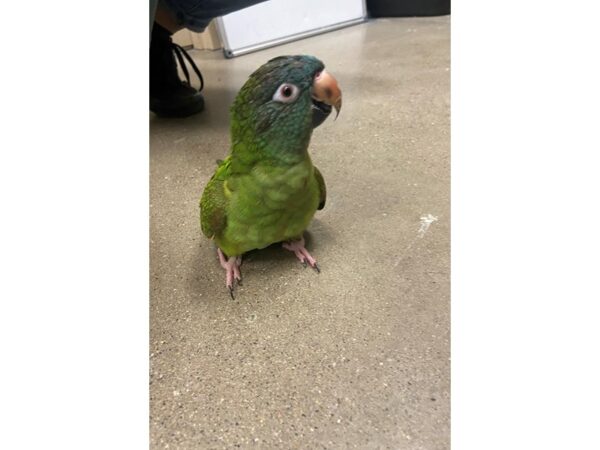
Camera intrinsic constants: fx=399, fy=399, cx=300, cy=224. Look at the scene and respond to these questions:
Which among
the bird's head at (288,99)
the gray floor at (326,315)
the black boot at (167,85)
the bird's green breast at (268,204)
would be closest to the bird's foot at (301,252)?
the gray floor at (326,315)

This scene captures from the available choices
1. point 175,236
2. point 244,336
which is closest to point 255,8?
point 175,236

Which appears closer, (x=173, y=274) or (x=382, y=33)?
(x=173, y=274)

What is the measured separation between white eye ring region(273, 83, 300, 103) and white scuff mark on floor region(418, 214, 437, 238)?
585mm

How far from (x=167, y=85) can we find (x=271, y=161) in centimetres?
140

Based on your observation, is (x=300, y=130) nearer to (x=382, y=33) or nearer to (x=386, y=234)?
(x=386, y=234)

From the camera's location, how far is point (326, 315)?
3.09ft

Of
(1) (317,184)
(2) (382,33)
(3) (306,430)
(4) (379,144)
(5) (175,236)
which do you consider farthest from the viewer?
(2) (382,33)

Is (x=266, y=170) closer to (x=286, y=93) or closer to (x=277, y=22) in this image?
(x=286, y=93)

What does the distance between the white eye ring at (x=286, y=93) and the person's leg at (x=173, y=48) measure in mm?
1303

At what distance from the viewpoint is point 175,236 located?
1218 millimetres

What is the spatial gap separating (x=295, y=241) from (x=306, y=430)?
0.50 meters

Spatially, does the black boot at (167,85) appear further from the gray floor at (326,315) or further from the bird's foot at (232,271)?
the bird's foot at (232,271)

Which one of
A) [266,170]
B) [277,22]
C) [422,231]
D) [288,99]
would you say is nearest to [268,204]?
[266,170]

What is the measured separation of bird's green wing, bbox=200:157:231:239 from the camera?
91cm
